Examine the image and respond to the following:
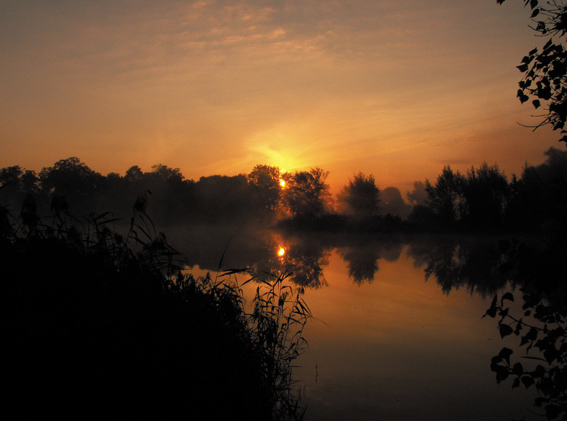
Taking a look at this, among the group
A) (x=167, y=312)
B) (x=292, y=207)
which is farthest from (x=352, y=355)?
(x=292, y=207)

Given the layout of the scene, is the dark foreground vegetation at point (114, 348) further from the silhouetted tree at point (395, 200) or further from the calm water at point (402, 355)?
the silhouetted tree at point (395, 200)

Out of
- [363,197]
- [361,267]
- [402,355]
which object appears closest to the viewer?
[402,355]

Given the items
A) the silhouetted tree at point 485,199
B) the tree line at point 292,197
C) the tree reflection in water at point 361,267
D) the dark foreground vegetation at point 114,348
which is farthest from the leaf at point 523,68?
the silhouetted tree at point 485,199

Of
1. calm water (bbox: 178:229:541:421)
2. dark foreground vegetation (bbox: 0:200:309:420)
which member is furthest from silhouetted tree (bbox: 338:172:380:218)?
dark foreground vegetation (bbox: 0:200:309:420)

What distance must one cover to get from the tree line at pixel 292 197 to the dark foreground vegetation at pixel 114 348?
603 inches

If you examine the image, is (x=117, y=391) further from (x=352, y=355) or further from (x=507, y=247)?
(x=352, y=355)

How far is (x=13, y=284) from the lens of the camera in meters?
3.65

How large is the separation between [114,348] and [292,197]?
53.2 m

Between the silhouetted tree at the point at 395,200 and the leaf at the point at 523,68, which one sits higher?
the silhouetted tree at the point at 395,200

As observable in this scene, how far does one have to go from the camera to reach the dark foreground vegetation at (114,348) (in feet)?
9.80

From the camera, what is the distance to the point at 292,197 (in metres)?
56.4

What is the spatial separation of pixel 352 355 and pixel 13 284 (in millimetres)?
4614

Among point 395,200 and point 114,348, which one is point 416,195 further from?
point 114,348

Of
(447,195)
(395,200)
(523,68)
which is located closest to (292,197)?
(447,195)
